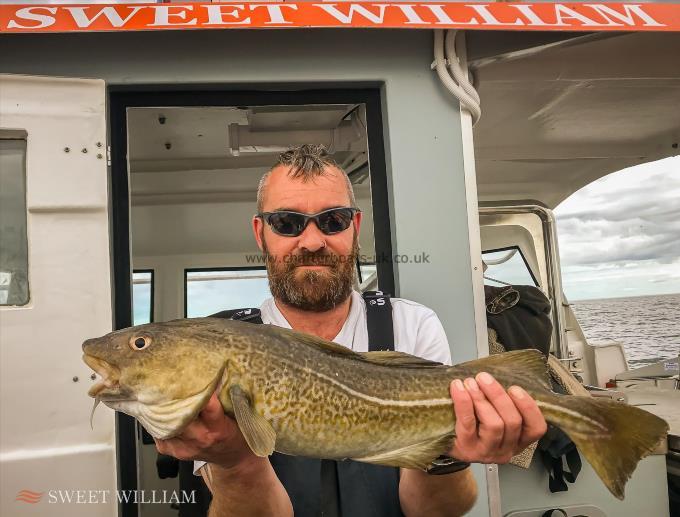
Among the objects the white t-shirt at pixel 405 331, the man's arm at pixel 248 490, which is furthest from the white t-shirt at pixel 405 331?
the man's arm at pixel 248 490

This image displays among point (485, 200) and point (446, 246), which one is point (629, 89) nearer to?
point (446, 246)

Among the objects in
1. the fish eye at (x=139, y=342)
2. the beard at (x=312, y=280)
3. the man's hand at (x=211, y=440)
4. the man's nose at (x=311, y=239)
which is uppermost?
the man's nose at (x=311, y=239)

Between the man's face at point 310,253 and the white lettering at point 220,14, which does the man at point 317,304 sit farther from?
the white lettering at point 220,14

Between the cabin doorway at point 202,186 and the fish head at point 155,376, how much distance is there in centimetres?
168

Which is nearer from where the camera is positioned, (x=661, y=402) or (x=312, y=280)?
(x=312, y=280)

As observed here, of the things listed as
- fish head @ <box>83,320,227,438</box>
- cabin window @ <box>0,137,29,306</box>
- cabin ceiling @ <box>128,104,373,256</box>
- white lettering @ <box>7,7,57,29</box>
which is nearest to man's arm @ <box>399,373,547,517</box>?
fish head @ <box>83,320,227,438</box>

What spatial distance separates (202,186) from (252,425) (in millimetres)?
5474

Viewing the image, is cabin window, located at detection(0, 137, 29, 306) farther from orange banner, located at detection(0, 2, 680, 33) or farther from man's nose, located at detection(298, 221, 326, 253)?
man's nose, located at detection(298, 221, 326, 253)

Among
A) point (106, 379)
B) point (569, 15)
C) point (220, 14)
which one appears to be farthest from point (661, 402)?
point (106, 379)

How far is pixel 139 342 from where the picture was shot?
1869mm

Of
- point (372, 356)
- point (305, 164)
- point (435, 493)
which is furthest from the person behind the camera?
point (305, 164)

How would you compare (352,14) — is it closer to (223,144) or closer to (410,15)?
(410,15)

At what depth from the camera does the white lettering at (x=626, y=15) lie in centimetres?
329

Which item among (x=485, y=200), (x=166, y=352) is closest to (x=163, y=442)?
(x=166, y=352)
